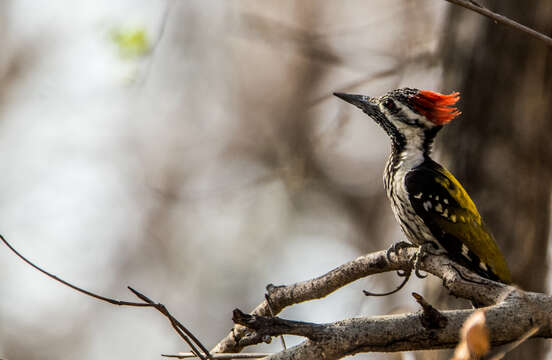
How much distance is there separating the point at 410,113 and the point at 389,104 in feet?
0.50

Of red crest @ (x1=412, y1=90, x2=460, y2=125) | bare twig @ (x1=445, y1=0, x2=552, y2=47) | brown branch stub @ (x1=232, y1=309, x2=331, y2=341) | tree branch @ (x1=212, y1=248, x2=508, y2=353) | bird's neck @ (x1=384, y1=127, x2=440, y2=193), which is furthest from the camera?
bird's neck @ (x1=384, y1=127, x2=440, y2=193)

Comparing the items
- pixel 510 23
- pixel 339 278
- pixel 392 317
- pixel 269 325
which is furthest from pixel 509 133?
pixel 269 325

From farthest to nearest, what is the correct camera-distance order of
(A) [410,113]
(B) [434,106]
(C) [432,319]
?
(A) [410,113] → (B) [434,106] → (C) [432,319]

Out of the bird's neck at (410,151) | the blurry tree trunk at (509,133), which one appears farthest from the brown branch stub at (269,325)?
the blurry tree trunk at (509,133)

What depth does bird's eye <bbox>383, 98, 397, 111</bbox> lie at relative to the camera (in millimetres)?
4492

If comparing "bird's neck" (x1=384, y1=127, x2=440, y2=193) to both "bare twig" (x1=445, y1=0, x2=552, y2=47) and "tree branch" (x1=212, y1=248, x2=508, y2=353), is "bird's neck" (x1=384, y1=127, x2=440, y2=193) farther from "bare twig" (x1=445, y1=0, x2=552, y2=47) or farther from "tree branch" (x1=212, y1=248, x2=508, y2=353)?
"bare twig" (x1=445, y1=0, x2=552, y2=47)

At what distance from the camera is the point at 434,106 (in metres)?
4.32

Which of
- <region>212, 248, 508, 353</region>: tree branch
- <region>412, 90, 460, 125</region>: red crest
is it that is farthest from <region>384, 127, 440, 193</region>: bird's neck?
<region>212, 248, 508, 353</region>: tree branch

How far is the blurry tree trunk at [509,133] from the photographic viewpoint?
4996 millimetres

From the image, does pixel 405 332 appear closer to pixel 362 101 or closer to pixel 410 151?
pixel 410 151

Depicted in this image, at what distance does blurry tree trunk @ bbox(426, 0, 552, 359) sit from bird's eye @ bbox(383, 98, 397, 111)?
900 mm

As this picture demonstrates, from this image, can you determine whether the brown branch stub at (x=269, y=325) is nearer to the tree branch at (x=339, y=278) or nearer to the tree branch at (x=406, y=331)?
the tree branch at (x=406, y=331)

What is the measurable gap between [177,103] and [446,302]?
7.06m

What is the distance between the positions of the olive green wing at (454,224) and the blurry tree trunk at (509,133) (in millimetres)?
916
